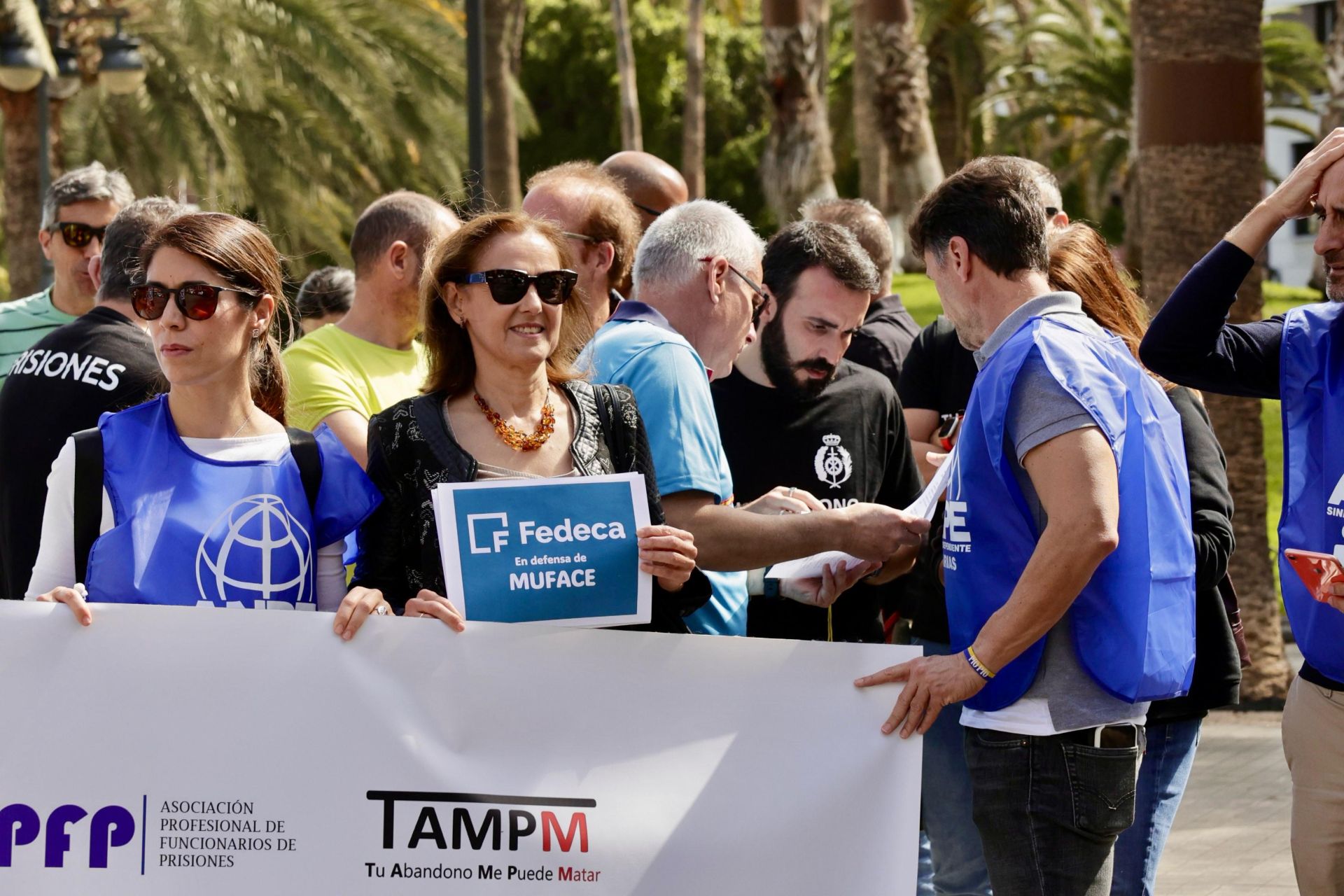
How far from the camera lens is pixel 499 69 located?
1806 centimetres

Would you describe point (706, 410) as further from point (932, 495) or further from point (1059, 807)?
point (1059, 807)

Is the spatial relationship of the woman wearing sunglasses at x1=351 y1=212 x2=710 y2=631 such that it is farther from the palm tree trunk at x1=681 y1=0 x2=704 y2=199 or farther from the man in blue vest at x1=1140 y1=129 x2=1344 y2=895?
the palm tree trunk at x1=681 y1=0 x2=704 y2=199

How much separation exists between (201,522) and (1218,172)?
6.95m

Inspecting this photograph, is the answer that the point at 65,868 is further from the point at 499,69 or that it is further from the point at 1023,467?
the point at 499,69

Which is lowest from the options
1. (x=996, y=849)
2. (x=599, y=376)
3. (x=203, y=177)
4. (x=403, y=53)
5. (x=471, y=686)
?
(x=996, y=849)

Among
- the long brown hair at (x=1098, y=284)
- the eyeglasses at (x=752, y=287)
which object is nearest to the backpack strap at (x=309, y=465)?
the eyeglasses at (x=752, y=287)

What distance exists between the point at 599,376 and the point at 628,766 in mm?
981

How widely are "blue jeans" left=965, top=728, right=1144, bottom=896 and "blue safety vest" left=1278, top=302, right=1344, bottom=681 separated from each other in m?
0.48

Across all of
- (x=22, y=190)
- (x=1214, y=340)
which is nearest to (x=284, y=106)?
(x=22, y=190)

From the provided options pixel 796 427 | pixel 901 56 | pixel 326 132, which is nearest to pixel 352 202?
pixel 326 132

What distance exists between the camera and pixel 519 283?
3.35 meters

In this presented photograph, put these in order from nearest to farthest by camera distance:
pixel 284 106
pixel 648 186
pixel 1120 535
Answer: pixel 1120 535 < pixel 648 186 < pixel 284 106

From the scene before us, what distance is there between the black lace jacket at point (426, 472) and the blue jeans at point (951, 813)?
1.26m

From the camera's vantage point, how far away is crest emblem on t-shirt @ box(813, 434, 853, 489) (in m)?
4.50
